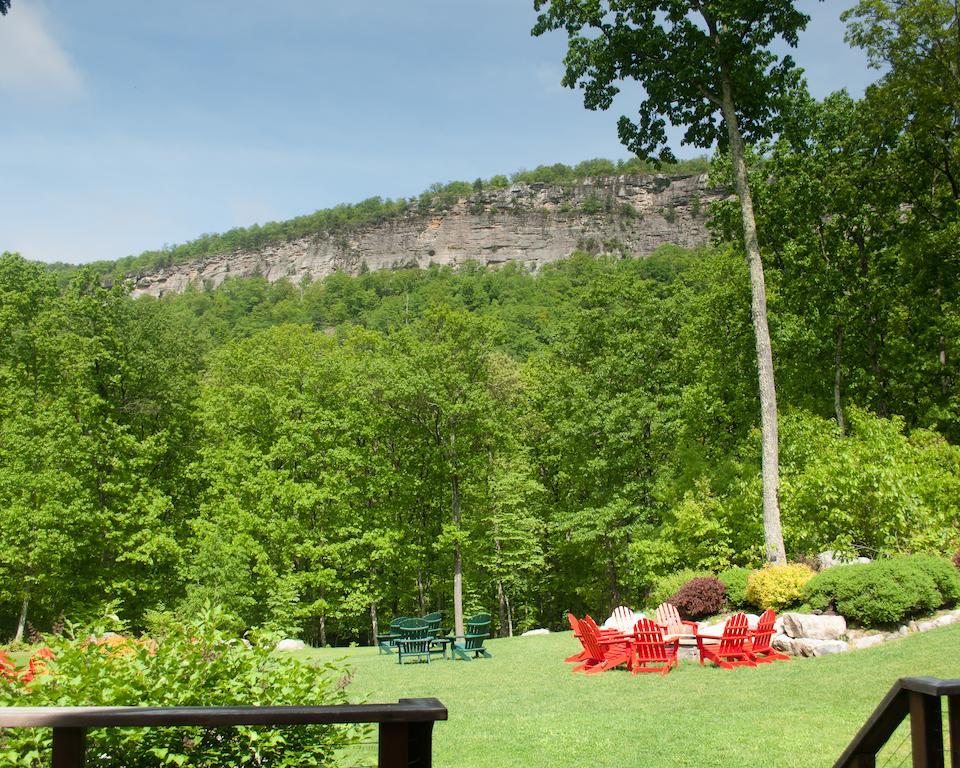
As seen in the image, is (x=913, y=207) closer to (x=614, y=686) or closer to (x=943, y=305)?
(x=943, y=305)

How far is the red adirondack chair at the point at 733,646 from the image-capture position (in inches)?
469

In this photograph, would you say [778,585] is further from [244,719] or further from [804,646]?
[244,719]

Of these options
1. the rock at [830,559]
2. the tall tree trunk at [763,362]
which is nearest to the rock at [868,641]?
the rock at [830,559]

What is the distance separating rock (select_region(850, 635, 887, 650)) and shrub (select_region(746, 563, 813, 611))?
5.04ft

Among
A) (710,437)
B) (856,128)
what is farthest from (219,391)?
(856,128)

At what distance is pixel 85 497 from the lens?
23.5m

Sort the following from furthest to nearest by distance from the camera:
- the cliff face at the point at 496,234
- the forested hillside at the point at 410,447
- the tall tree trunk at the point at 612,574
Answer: the cliff face at the point at 496,234 < the tall tree trunk at the point at 612,574 < the forested hillside at the point at 410,447

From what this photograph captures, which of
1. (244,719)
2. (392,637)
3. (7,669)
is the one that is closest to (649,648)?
(392,637)

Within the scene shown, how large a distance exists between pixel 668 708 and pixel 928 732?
682cm

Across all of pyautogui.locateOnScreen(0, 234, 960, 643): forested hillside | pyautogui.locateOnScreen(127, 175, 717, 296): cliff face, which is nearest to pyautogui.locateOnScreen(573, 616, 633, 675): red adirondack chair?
pyautogui.locateOnScreen(0, 234, 960, 643): forested hillside

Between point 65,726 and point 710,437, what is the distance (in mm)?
23709

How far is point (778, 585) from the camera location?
47.2ft

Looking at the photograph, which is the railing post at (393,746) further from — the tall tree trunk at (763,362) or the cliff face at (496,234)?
the cliff face at (496,234)

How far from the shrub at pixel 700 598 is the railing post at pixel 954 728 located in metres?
13.6
